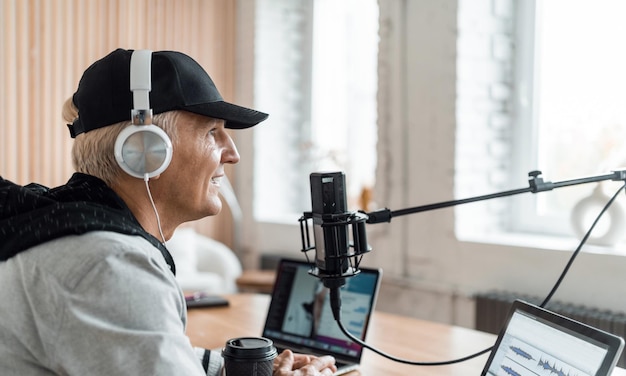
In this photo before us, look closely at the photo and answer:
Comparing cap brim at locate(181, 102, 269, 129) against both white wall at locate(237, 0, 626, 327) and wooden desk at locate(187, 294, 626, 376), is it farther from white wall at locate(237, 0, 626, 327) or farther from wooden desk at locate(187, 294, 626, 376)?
white wall at locate(237, 0, 626, 327)

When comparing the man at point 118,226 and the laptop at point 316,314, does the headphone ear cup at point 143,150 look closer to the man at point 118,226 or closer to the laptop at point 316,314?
the man at point 118,226

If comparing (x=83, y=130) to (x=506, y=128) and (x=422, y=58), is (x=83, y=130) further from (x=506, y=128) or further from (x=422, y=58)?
(x=506, y=128)

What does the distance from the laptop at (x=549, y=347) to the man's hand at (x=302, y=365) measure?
315 millimetres

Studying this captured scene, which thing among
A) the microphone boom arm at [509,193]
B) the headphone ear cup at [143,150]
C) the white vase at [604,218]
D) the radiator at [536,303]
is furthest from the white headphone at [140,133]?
the white vase at [604,218]

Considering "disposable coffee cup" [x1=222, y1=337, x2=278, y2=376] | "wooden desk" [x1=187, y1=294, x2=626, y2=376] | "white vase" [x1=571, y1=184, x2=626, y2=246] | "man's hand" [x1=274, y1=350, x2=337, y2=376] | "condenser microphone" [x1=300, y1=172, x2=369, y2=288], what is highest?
"condenser microphone" [x1=300, y1=172, x2=369, y2=288]

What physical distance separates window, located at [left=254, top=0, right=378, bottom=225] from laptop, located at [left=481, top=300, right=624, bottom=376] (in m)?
2.78

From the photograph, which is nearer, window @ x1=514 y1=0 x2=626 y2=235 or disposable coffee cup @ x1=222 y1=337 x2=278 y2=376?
disposable coffee cup @ x1=222 y1=337 x2=278 y2=376

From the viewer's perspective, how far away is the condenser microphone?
1.22 meters

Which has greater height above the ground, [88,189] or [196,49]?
[196,49]

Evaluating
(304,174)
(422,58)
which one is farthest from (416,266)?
(304,174)

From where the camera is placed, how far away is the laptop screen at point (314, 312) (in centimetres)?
162

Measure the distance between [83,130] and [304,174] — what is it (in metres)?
3.22

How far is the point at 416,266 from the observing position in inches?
126

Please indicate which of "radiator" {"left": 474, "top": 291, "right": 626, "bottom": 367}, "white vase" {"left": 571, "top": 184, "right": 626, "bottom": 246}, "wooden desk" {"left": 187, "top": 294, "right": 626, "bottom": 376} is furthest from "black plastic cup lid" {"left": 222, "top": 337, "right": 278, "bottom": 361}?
"white vase" {"left": 571, "top": 184, "right": 626, "bottom": 246}
